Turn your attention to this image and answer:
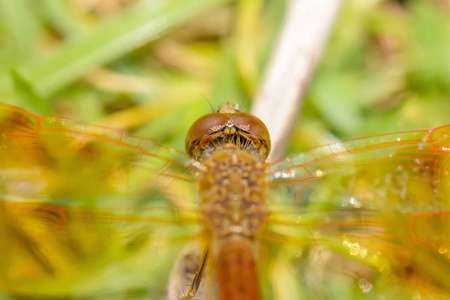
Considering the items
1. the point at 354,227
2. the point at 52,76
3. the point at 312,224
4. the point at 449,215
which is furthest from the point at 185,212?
the point at 52,76

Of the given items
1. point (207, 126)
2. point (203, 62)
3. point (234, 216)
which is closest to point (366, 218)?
point (234, 216)

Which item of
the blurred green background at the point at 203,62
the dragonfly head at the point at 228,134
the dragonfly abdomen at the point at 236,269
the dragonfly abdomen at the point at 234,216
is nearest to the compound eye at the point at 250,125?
the dragonfly head at the point at 228,134

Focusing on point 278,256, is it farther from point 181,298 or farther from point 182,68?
point 182,68

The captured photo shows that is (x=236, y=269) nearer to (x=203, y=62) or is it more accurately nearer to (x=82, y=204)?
(x=82, y=204)

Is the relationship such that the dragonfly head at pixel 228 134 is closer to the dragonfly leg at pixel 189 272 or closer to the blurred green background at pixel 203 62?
the dragonfly leg at pixel 189 272

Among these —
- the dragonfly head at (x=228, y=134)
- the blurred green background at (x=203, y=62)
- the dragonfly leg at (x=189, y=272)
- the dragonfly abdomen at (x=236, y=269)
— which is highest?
the blurred green background at (x=203, y=62)

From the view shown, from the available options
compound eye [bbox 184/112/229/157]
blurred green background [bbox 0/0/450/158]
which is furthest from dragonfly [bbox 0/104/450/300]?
blurred green background [bbox 0/0/450/158]

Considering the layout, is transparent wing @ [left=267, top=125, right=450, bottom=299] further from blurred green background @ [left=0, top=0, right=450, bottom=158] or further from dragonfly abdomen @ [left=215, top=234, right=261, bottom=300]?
blurred green background @ [left=0, top=0, right=450, bottom=158]
